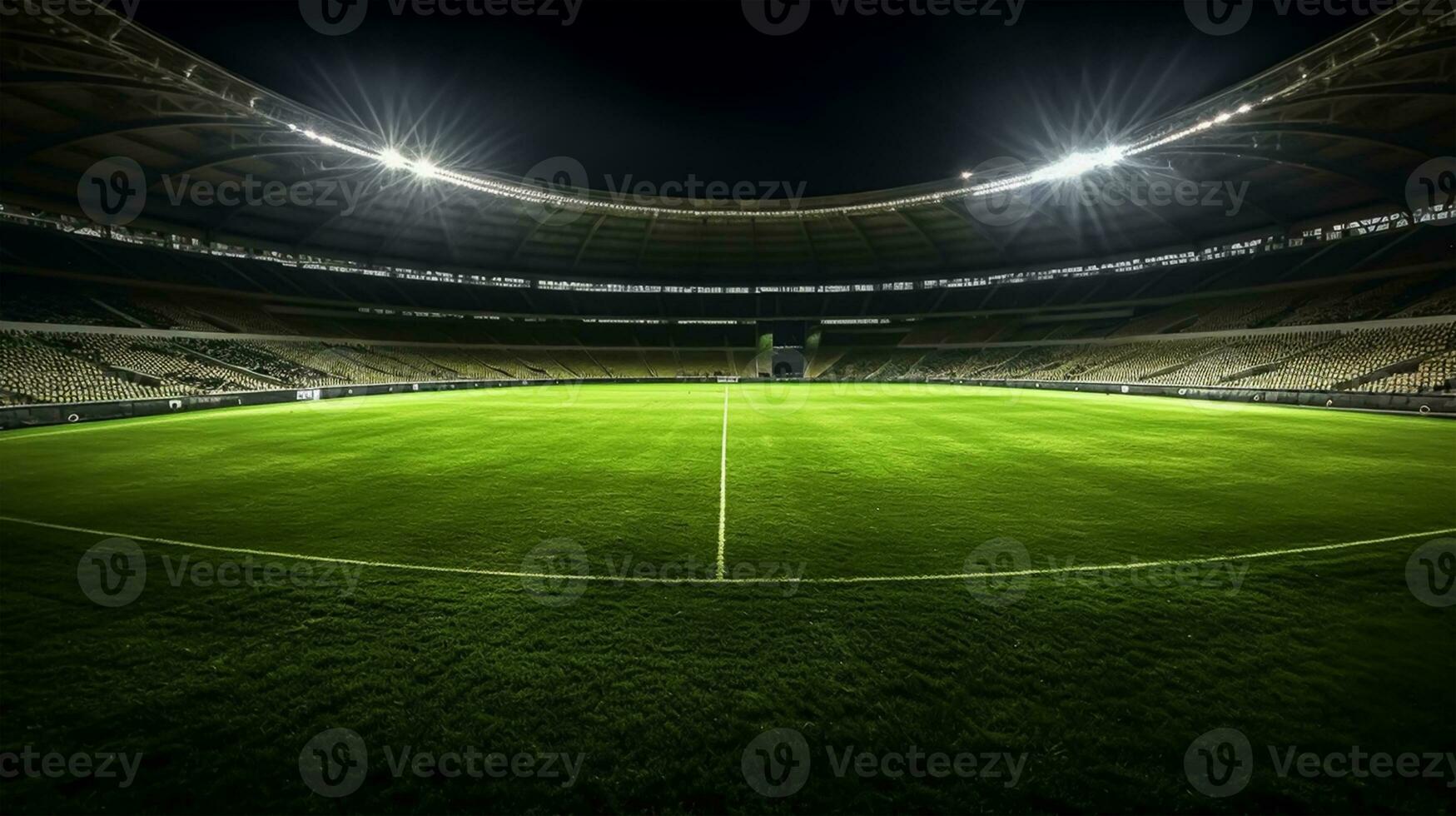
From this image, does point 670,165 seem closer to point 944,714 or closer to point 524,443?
point 524,443

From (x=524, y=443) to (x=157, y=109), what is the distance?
27338 mm

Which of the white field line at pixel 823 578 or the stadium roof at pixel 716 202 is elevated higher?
the stadium roof at pixel 716 202

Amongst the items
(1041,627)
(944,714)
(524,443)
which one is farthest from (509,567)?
(524,443)

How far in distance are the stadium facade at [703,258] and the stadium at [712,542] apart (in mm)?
398

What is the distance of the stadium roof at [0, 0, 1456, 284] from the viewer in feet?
72.9

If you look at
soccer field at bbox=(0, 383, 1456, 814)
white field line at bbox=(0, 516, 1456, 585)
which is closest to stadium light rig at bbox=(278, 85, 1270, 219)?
soccer field at bbox=(0, 383, 1456, 814)

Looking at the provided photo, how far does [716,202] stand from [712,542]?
49.5 m

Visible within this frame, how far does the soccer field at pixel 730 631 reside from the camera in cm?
341

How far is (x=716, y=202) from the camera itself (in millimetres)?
52250

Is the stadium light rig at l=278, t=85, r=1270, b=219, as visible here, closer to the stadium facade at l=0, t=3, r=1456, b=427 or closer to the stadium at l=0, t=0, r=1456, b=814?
the stadium facade at l=0, t=3, r=1456, b=427

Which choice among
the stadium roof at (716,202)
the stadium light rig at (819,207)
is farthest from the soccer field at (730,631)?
the stadium light rig at (819,207)

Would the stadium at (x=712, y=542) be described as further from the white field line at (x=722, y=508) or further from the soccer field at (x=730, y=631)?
the white field line at (x=722, y=508)

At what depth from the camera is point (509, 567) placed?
657 cm

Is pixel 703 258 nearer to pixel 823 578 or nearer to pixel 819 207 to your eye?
pixel 819 207
